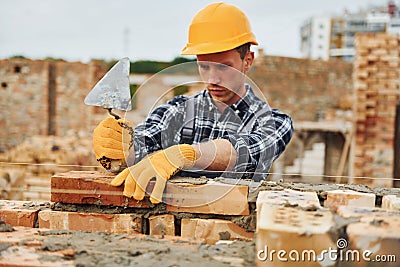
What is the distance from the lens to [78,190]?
7.98 ft

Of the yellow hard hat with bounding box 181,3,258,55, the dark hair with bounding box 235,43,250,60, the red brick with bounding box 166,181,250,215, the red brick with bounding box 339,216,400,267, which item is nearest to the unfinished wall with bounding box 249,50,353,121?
the dark hair with bounding box 235,43,250,60

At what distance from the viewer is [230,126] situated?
10.6 ft

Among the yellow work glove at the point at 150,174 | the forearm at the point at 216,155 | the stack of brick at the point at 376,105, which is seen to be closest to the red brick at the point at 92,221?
the yellow work glove at the point at 150,174

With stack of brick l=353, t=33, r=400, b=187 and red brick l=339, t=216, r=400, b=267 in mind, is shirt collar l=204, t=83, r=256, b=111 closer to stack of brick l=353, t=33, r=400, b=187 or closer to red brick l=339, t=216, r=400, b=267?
red brick l=339, t=216, r=400, b=267

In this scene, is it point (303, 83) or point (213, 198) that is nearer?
point (213, 198)

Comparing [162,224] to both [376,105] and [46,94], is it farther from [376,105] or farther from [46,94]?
[46,94]

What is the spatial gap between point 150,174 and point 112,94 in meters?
0.42

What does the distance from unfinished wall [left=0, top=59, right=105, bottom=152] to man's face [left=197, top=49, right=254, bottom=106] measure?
13.6 meters

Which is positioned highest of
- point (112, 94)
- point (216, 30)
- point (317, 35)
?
point (317, 35)

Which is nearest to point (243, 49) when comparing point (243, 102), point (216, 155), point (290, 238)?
point (243, 102)

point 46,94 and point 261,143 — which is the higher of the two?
point 46,94

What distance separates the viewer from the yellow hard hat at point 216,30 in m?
2.91

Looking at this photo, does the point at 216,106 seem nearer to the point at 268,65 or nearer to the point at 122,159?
the point at 122,159

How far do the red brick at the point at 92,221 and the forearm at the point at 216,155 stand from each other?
0.45 metres
